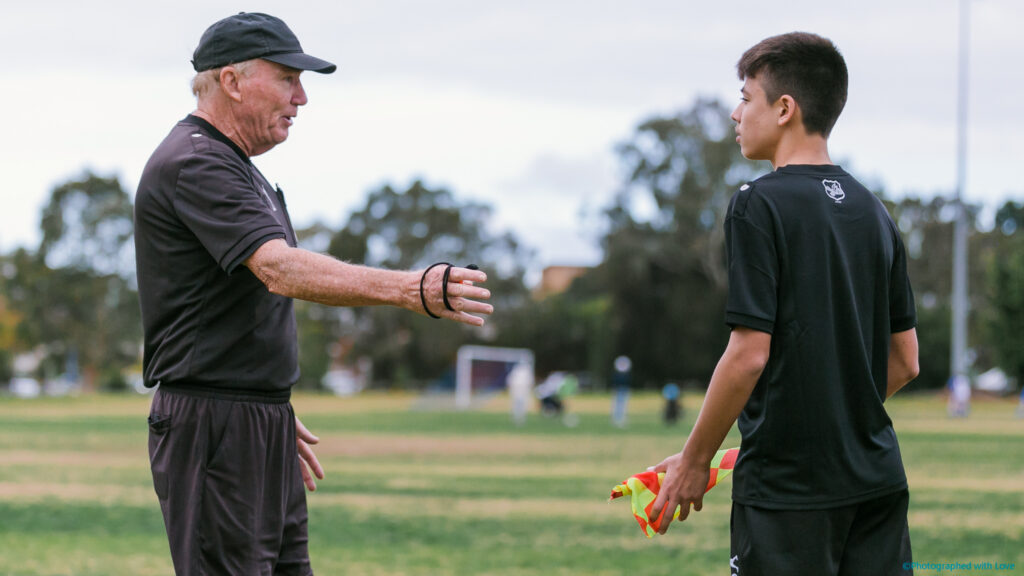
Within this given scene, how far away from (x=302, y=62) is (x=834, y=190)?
5.17 ft

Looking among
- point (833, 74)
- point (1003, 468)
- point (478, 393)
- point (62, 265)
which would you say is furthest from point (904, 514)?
point (62, 265)

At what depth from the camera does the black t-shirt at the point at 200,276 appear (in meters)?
3.25

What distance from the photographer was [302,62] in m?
3.46

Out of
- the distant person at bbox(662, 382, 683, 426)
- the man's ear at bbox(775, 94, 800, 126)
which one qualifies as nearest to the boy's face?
the man's ear at bbox(775, 94, 800, 126)

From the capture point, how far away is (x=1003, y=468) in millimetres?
16750

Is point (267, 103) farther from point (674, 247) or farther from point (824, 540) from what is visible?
→ point (674, 247)

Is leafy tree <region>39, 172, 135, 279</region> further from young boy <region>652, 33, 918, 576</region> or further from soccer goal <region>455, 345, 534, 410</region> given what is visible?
young boy <region>652, 33, 918, 576</region>

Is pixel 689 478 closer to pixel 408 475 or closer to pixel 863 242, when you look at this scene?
pixel 863 242

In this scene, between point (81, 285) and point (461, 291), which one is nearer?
point (461, 291)

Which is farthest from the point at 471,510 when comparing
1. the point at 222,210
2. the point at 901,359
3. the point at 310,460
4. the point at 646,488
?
the point at 222,210

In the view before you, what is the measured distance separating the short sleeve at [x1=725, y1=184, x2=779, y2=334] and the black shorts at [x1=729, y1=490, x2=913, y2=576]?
1.67 feet

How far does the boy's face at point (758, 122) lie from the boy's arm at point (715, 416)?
58 centimetres

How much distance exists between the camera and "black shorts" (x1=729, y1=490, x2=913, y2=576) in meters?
3.02

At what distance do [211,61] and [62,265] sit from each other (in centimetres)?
7751
